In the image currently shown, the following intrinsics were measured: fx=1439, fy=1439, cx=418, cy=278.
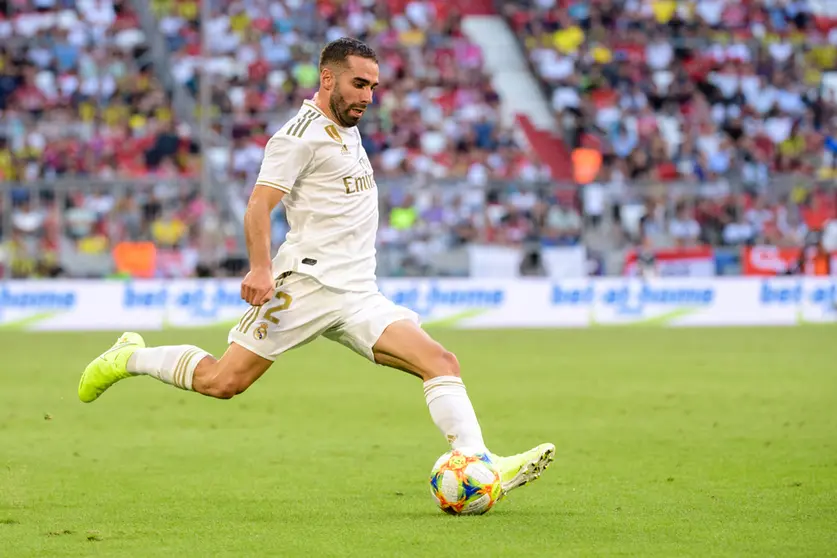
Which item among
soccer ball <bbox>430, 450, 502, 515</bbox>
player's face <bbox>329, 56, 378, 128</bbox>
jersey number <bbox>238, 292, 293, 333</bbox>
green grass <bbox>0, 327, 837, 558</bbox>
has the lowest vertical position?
green grass <bbox>0, 327, 837, 558</bbox>

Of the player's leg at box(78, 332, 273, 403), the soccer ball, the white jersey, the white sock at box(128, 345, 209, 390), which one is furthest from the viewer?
the white sock at box(128, 345, 209, 390)

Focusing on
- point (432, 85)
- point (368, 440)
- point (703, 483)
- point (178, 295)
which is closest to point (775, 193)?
point (432, 85)

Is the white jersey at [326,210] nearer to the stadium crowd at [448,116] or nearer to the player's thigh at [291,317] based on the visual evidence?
the player's thigh at [291,317]

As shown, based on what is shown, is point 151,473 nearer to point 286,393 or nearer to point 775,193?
point 286,393

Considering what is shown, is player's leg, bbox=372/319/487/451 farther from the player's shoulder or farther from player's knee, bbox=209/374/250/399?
the player's shoulder

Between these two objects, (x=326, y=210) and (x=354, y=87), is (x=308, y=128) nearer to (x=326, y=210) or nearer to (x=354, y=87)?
(x=354, y=87)

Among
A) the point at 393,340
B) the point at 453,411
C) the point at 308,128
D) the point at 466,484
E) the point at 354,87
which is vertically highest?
the point at 354,87

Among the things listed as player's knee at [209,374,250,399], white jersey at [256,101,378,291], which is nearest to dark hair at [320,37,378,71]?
white jersey at [256,101,378,291]

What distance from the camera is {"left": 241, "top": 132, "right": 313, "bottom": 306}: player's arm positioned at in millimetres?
6906

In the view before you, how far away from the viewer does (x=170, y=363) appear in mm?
7699

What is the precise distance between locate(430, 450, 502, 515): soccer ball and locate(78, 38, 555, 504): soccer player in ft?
0.39

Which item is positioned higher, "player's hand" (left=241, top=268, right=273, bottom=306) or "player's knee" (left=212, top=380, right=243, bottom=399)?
"player's hand" (left=241, top=268, right=273, bottom=306)

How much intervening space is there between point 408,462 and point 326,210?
2.65 meters

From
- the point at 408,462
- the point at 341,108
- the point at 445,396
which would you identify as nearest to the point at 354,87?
the point at 341,108
